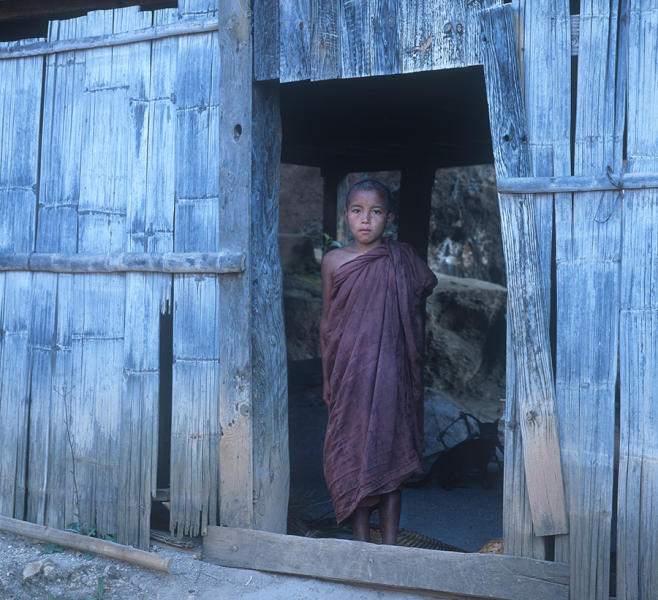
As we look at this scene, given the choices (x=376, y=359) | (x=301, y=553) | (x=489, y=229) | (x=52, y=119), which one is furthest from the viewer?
(x=489, y=229)

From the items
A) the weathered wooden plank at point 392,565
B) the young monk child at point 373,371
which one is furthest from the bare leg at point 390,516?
the weathered wooden plank at point 392,565

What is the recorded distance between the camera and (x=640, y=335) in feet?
10.5

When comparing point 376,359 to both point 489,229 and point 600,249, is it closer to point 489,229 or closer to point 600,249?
point 600,249

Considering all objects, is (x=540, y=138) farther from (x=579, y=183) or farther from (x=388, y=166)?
(x=388, y=166)

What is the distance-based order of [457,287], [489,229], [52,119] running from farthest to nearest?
[489,229] < [457,287] < [52,119]

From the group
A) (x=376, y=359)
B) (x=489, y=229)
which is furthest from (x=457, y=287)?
(x=376, y=359)

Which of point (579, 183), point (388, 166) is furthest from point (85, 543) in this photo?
point (388, 166)

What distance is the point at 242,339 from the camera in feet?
12.4

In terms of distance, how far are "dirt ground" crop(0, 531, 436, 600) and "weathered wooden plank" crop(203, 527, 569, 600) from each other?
0.17 ft

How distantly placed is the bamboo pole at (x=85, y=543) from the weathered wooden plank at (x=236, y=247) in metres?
0.44

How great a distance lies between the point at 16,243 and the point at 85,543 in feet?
5.45

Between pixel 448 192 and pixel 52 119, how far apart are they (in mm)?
9693

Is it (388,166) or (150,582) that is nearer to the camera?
(150,582)

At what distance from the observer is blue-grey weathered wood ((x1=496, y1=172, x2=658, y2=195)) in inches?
125
